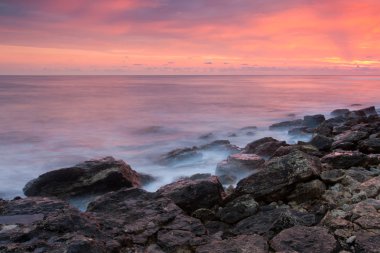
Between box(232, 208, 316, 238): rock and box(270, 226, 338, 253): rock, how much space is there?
0.27 metres

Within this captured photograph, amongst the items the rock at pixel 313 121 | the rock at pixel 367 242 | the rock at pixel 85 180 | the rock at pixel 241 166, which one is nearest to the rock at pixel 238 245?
the rock at pixel 367 242

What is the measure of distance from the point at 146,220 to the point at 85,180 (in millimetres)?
3928

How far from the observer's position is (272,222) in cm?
533

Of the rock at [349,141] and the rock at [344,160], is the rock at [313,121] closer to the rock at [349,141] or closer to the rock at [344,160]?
the rock at [349,141]

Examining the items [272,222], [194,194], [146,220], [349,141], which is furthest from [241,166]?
[146,220]

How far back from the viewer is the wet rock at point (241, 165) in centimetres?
1033

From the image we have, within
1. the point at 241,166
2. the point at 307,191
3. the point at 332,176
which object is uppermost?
the point at 332,176

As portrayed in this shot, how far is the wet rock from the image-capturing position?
10334 mm

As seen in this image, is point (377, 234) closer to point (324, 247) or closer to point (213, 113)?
point (324, 247)

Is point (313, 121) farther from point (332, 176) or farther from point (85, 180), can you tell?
point (85, 180)

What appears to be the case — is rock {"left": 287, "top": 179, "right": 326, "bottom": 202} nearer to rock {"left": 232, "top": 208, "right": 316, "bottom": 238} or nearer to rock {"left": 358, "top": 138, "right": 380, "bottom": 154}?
rock {"left": 232, "top": 208, "right": 316, "bottom": 238}

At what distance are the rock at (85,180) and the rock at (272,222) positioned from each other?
401cm

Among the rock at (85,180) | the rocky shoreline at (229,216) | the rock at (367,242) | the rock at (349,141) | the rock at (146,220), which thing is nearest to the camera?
the rock at (367,242)

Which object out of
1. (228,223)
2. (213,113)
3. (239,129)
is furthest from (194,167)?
(213,113)
